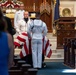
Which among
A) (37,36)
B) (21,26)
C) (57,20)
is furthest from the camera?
(57,20)

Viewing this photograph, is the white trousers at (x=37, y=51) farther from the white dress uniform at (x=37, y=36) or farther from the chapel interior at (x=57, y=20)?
the chapel interior at (x=57, y=20)

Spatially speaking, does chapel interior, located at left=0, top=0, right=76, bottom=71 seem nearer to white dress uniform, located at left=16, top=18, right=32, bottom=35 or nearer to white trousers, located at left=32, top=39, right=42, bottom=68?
white dress uniform, located at left=16, top=18, right=32, bottom=35

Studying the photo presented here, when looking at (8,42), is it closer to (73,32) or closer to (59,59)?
(59,59)

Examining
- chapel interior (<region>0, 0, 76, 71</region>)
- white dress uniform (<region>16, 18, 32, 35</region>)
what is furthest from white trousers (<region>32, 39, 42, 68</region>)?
white dress uniform (<region>16, 18, 32, 35</region>)

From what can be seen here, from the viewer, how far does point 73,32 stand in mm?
14836

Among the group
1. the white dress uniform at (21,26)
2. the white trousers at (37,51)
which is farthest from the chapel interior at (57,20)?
the white trousers at (37,51)

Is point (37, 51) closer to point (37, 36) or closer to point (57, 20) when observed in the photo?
point (37, 36)

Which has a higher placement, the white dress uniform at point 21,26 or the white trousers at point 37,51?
the white dress uniform at point 21,26

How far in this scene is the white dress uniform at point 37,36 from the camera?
10.3m

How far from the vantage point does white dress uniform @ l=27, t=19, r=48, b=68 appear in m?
10.3

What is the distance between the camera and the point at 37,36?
1039 centimetres

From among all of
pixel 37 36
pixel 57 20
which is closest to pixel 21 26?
pixel 57 20

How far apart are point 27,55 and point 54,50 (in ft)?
10.9

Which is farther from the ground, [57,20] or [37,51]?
[57,20]
